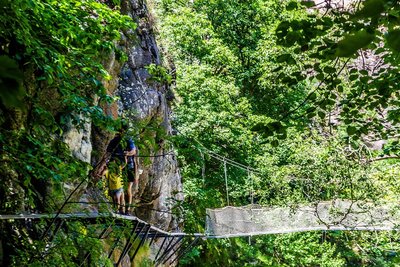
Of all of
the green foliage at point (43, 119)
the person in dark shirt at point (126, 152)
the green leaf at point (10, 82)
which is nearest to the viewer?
the green leaf at point (10, 82)

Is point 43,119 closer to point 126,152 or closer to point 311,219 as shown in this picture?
point 126,152

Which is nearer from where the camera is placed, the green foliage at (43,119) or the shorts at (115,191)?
the green foliage at (43,119)

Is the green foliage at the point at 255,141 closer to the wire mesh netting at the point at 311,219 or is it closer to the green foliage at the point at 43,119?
the wire mesh netting at the point at 311,219

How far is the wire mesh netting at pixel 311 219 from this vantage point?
6.63 metres

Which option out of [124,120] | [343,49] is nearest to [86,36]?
[124,120]

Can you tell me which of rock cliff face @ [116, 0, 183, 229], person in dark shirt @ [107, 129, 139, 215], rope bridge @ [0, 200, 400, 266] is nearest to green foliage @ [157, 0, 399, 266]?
rope bridge @ [0, 200, 400, 266]

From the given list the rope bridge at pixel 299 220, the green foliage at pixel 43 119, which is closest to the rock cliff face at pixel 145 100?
the rope bridge at pixel 299 220

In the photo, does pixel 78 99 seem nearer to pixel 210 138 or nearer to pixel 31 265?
pixel 31 265

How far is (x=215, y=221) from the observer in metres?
6.44

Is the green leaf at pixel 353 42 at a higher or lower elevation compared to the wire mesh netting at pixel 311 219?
higher

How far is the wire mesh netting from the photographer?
6.63 metres

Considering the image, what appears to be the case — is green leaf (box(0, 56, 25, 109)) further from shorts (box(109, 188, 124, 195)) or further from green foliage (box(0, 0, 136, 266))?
shorts (box(109, 188, 124, 195))

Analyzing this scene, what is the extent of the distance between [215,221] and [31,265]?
4.89 meters

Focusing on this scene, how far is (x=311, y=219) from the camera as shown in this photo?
717 cm
